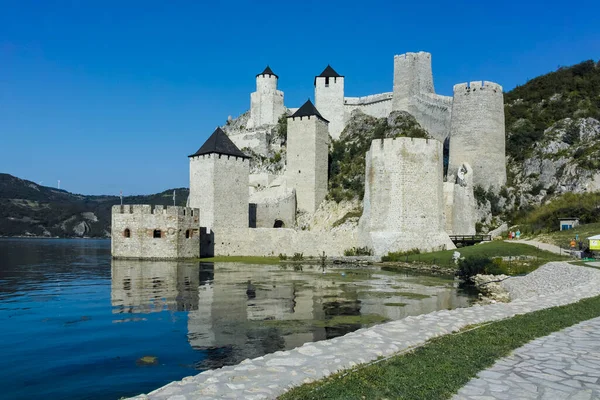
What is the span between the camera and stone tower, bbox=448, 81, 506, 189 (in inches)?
1266

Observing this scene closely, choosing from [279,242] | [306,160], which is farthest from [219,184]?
[306,160]

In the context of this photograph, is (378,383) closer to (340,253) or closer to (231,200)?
(340,253)

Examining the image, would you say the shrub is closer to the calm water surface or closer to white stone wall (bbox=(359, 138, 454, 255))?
the calm water surface

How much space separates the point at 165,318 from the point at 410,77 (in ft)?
109

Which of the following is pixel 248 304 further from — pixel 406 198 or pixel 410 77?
pixel 410 77

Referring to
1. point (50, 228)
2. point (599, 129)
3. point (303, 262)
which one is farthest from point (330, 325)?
point (50, 228)

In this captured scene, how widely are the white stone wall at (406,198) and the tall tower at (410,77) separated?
14083 mm

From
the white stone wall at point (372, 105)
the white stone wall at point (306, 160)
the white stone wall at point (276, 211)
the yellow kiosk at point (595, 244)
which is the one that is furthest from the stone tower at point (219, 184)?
the yellow kiosk at point (595, 244)

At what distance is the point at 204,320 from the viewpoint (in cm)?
1059

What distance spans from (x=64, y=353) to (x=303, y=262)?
19.1 m

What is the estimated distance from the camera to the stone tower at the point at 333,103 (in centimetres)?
4423

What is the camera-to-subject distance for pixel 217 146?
31.1 m

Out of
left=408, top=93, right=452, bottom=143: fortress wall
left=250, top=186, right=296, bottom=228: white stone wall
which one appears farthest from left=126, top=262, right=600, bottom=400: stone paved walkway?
left=408, top=93, right=452, bottom=143: fortress wall

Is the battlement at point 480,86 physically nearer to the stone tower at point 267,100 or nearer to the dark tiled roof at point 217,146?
the dark tiled roof at point 217,146
